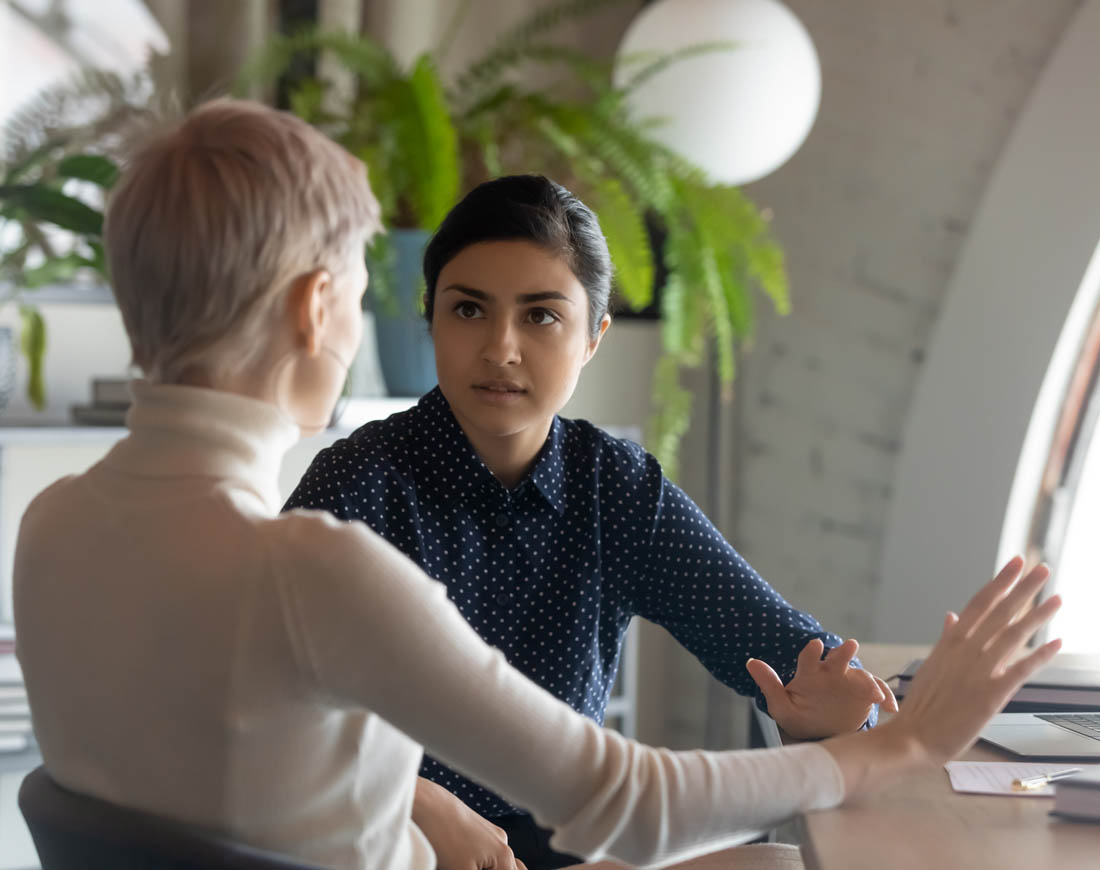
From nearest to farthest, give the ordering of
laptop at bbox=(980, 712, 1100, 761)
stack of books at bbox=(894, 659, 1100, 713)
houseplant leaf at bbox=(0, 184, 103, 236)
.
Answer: laptop at bbox=(980, 712, 1100, 761) → stack of books at bbox=(894, 659, 1100, 713) → houseplant leaf at bbox=(0, 184, 103, 236)

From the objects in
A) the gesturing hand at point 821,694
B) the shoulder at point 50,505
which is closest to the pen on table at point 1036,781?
the gesturing hand at point 821,694

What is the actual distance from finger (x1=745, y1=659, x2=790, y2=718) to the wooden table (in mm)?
145

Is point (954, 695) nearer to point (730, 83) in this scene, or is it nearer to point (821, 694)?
point (821, 694)

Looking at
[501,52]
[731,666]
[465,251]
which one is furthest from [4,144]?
[731,666]

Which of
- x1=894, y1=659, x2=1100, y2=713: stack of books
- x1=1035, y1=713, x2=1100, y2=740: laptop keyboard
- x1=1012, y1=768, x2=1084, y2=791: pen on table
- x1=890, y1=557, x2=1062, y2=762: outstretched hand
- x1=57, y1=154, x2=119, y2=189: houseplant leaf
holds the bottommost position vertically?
x1=894, y1=659, x2=1100, y2=713: stack of books

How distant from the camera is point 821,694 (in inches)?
44.6

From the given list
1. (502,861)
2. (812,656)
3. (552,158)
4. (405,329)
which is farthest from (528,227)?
(552,158)

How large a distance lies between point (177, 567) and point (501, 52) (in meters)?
1.99

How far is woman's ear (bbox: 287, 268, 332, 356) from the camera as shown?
0.80 metres

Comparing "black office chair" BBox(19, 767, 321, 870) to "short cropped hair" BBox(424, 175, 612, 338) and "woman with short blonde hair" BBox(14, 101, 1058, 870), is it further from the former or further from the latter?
"short cropped hair" BBox(424, 175, 612, 338)

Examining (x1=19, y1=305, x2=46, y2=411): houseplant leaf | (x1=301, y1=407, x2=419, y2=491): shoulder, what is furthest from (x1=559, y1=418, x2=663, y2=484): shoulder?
(x1=19, y1=305, x2=46, y2=411): houseplant leaf

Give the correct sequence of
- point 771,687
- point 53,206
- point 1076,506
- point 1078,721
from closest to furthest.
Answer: point 771,687
point 1078,721
point 53,206
point 1076,506

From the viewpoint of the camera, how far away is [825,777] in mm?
863

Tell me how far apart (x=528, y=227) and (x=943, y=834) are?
2.48 ft
